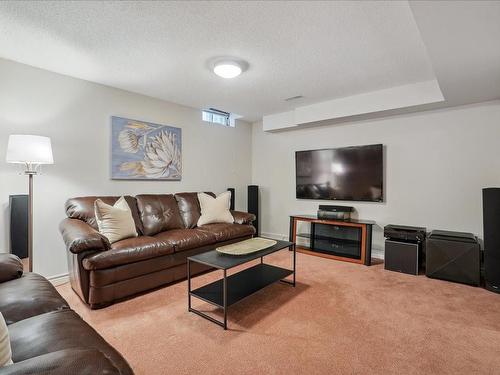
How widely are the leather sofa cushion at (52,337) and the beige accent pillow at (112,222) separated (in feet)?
4.87

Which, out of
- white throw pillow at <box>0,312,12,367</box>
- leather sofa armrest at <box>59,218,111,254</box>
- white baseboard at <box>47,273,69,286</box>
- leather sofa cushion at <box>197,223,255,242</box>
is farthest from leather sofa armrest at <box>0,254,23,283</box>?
leather sofa cushion at <box>197,223,255,242</box>

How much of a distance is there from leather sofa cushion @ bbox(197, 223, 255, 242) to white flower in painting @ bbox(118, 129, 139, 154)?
1.38 m

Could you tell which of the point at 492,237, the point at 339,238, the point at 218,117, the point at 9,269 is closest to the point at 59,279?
the point at 9,269

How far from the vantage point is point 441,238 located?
9.86ft

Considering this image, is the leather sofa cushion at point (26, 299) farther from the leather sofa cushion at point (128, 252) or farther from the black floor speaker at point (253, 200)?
the black floor speaker at point (253, 200)

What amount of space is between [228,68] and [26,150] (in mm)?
1982

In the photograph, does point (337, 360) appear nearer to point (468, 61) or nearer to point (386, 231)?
point (386, 231)

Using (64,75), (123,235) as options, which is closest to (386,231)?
(123,235)

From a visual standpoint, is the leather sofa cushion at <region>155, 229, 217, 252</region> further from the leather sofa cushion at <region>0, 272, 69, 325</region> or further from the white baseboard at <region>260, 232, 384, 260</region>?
the white baseboard at <region>260, 232, 384, 260</region>

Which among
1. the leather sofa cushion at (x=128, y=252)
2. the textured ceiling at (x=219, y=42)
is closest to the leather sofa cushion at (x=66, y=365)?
the leather sofa cushion at (x=128, y=252)

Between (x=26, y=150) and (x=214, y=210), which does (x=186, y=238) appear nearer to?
(x=214, y=210)

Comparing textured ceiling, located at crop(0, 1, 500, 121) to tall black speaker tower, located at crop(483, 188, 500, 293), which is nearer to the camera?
textured ceiling, located at crop(0, 1, 500, 121)

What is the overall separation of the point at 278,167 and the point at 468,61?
10.5 ft

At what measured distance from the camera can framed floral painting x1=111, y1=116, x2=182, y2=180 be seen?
3.42 m
